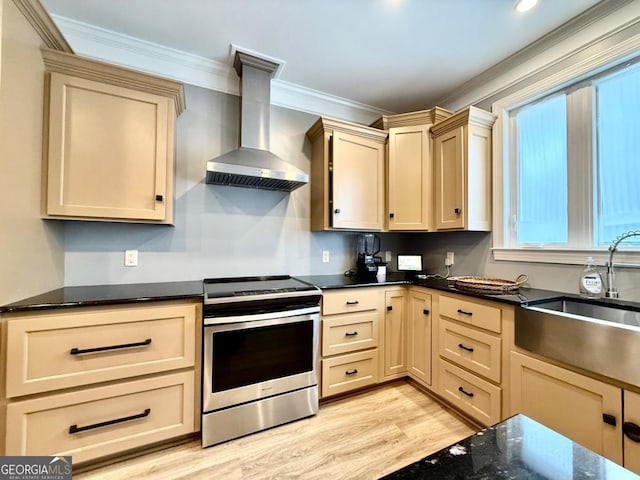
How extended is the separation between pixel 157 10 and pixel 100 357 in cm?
213

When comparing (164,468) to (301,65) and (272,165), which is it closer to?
(272,165)

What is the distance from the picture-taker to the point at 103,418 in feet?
4.82

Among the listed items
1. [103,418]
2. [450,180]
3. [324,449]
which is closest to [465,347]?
[324,449]

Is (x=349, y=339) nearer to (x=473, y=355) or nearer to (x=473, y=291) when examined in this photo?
(x=473, y=355)

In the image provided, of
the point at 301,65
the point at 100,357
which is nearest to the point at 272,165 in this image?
the point at 301,65

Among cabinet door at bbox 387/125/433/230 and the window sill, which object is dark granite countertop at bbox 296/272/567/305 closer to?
the window sill

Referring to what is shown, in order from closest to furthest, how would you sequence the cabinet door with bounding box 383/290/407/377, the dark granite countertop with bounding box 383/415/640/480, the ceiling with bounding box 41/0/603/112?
the dark granite countertop with bounding box 383/415/640/480
the ceiling with bounding box 41/0/603/112
the cabinet door with bounding box 383/290/407/377

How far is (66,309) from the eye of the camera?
138 cm

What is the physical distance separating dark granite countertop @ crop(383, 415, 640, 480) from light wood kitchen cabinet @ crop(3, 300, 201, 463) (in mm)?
1524

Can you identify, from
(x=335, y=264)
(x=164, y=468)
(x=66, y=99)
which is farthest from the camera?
(x=335, y=264)

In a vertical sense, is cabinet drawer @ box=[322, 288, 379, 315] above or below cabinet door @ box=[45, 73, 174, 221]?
below

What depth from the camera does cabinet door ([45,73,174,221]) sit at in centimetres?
159

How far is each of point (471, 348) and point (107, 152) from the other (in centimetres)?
269

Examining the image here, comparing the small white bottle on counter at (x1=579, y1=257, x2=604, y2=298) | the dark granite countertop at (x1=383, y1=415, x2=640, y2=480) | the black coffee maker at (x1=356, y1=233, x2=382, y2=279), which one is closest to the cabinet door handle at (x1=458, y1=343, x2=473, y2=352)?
the small white bottle on counter at (x1=579, y1=257, x2=604, y2=298)
